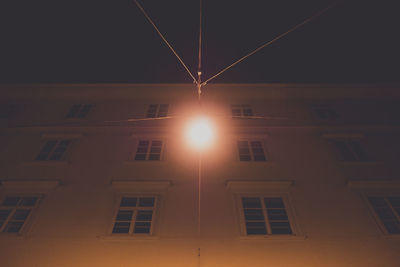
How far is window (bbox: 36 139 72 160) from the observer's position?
11.0m

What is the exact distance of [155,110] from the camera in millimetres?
13906

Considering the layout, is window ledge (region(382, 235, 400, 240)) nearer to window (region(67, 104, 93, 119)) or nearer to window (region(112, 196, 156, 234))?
window (region(112, 196, 156, 234))

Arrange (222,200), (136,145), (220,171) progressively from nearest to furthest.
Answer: (222,200) < (220,171) < (136,145)

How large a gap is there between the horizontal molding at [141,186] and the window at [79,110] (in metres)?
5.62

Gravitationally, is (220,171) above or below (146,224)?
above

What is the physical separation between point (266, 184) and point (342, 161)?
11.5 ft

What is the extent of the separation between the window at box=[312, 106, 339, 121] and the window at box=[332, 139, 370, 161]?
175cm

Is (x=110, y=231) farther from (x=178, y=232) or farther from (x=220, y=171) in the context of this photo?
(x=220, y=171)

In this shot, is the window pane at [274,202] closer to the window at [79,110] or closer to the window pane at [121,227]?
the window pane at [121,227]

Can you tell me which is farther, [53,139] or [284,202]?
[53,139]

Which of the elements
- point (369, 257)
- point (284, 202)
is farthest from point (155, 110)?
point (369, 257)

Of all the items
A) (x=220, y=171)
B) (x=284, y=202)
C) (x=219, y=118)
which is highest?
(x=219, y=118)

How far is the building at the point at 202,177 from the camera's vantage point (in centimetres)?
767

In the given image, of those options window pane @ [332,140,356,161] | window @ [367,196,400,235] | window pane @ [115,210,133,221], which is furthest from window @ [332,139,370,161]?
window pane @ [115,210,133,221]
